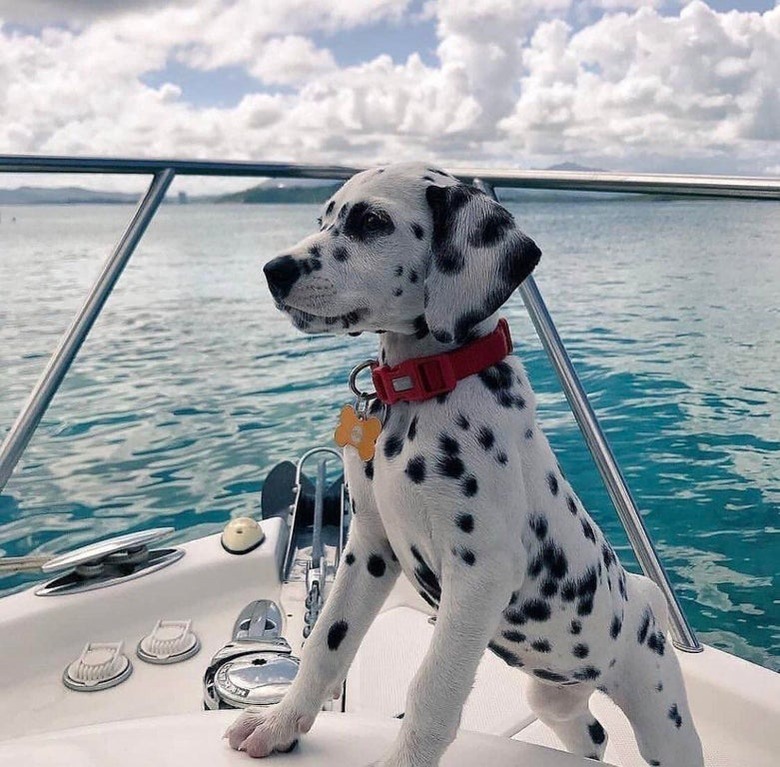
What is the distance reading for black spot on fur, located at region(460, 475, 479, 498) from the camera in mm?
831

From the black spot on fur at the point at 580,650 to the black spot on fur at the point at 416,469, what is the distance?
28 centimetres

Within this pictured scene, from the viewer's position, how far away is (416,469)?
2.78ft

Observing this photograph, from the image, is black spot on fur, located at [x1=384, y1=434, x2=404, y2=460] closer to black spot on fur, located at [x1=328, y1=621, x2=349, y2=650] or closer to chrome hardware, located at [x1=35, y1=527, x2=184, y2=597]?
black spot on fur, located at [x1=328, y1=621, x2=349, y2=650]

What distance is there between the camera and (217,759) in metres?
0.87

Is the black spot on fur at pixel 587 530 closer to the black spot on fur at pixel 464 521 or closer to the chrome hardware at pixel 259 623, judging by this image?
the black spot on fur at pixel 464 521

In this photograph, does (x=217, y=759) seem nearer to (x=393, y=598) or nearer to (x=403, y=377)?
(x=403, y=377)

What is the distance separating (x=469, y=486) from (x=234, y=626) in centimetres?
91

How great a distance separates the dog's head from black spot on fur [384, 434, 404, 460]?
0.38 feet

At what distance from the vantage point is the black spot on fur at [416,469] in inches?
33.2

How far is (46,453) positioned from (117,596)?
405 cm

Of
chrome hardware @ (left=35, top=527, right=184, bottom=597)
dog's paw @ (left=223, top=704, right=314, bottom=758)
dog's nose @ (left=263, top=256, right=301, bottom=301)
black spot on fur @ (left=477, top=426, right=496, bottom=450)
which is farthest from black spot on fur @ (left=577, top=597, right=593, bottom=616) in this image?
chrome hardware @ (left=35, top=527, right=184, bottom=597)

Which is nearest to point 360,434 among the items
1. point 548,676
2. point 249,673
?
point 548,676

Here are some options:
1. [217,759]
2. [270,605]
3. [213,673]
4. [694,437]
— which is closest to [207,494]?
[694,437]

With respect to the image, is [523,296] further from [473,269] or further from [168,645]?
[168,645]
